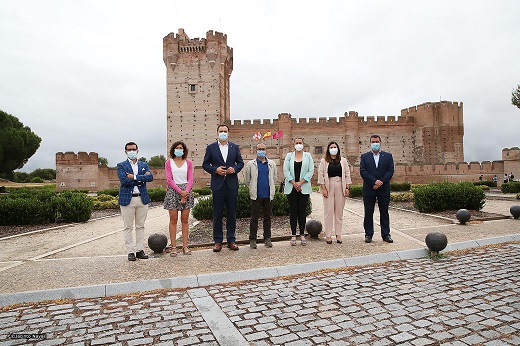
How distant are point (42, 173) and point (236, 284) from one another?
2815 inches

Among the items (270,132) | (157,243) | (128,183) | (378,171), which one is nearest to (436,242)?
(378,171)

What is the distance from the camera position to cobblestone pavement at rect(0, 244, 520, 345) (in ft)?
11.4

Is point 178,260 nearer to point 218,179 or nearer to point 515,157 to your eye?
point 218,179

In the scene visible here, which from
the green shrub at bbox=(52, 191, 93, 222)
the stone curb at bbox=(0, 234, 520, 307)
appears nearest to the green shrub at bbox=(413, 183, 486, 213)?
the stone curb at bbox=(0, 234, 520, 307)

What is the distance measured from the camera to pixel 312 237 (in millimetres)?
8148

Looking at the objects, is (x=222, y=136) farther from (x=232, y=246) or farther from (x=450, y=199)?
(x=450, y=199)

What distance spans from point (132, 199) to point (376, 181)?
4644 millimetres

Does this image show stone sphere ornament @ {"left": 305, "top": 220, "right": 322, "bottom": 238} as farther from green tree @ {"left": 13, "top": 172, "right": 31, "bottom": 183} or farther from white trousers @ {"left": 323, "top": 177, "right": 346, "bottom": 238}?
green tree @ {"left": 13, "top": 172, "right": 31, "bottom": 183}

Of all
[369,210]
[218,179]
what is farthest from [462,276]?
[218,179]

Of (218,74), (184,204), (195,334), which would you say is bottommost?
(195,334)

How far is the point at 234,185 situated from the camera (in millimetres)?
7125

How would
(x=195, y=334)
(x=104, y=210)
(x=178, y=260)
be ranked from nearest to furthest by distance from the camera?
(x=195, y=334) → (x=178, y=260) → (x=104, y=210)

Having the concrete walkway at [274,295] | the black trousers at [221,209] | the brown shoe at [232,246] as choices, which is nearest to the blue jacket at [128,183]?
the concrete walkway at [274,295]

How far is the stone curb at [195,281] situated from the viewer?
15.3 ft
